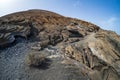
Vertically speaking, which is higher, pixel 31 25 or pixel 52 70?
pixel 31 25

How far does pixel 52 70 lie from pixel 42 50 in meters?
2.79

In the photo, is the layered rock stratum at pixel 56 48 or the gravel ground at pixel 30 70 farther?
the layered rock stratum at pixel 56 48

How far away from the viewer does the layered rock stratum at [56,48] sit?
15000 millimetres

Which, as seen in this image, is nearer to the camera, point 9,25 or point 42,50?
point 42,50

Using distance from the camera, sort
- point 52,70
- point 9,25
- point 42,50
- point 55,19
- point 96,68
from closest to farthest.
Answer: point 52,70 → point 96,68 → point 42,50 → point 9,25 → point 55,19

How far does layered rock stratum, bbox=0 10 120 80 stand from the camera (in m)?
15.0

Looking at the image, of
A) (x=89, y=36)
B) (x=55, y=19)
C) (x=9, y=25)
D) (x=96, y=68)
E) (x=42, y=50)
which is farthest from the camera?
(x=55, y=19)

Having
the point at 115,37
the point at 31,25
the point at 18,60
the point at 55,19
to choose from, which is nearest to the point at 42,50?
the point at 18,60

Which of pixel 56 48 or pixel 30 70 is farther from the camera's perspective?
pixel 56 48

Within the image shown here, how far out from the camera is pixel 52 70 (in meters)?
15.0

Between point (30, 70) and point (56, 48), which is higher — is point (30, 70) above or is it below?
below

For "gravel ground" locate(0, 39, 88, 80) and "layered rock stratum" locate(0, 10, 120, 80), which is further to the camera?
"layered rock stratum" locate(0, 10, 120, 80)

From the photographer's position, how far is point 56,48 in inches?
690

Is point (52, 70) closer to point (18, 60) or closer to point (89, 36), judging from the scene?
point (18, 60)
